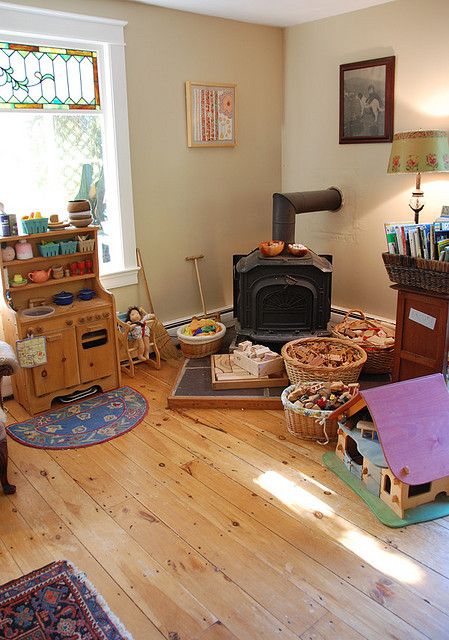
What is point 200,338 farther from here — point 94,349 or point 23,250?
point 23,250

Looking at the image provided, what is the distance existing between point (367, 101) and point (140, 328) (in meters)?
2.33

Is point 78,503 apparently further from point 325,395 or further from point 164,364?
point 164,364

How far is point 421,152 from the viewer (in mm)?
3484

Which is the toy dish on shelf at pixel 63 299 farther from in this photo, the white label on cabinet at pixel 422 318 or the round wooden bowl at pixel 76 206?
the white label on cabinet at pixel 422 318

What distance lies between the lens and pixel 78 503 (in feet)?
8.83

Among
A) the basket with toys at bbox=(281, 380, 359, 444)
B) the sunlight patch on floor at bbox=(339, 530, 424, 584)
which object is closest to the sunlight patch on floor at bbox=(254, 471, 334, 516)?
the sunlight patch on floor at bbox=(339, 530, 424, 584)

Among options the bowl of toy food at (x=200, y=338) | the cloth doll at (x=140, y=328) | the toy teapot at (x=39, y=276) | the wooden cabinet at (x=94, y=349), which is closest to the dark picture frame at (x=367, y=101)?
the bowl of toy food at (x=200, y=338)

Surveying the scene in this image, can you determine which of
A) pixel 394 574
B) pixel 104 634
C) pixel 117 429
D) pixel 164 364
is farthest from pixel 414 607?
pixel 164 364

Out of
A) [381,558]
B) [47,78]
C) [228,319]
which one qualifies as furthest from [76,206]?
[381,558]

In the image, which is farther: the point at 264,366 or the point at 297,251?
the point at 297,251

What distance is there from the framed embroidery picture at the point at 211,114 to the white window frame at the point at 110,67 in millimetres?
572

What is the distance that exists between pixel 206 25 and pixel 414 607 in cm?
397

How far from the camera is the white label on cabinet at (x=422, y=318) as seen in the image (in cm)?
312

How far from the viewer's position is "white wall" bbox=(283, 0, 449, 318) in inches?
150
